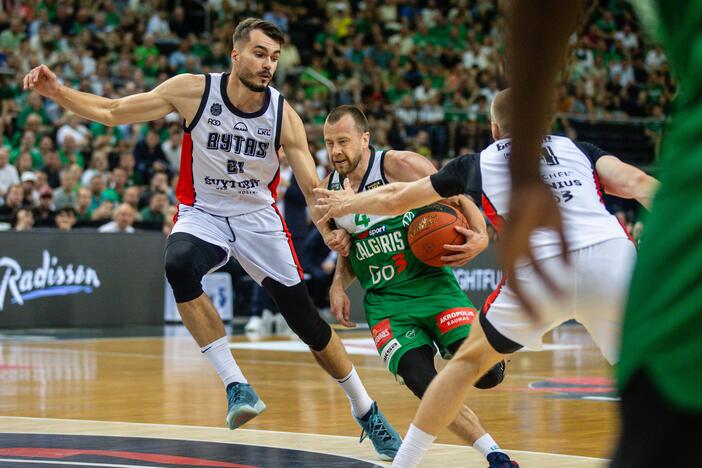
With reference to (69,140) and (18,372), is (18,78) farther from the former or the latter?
(18,372)

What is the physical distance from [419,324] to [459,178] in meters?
1.37

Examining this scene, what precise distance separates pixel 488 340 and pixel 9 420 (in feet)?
12.1

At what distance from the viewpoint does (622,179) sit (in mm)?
4707

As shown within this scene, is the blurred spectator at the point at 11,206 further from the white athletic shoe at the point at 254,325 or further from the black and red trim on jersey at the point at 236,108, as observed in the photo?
the black and red trim on jersey at the point at 236,108

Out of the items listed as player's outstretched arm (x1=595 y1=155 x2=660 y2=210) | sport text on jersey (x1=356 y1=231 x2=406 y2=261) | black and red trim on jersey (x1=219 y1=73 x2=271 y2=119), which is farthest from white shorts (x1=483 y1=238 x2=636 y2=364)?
black and red trim on jersey (x1=219 y1=73 x2=271 y2=119)

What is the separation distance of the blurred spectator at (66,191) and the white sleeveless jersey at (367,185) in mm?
9488

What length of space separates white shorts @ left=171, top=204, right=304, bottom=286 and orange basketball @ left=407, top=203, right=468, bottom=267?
2.45ft

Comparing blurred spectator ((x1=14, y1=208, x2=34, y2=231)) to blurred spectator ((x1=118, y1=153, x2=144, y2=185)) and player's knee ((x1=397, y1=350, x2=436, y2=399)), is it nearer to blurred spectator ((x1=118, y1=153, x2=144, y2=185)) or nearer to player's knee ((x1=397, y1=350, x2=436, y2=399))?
blurred spectator ((x1=118, y1=153, x2=144, y2=185))

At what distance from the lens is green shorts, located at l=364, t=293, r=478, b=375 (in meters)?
5.64

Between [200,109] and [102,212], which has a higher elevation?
[200,109]

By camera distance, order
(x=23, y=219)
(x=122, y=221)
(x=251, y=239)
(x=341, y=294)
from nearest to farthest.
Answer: (x=341, y=294) → (x=251, y=239) → (x=23, y=219) → (x=122, y=221)

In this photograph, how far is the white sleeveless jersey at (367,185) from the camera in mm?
6031

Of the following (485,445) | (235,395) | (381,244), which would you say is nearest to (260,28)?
(381,244)

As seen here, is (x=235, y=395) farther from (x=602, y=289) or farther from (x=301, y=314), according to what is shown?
(x=602, y=289)
